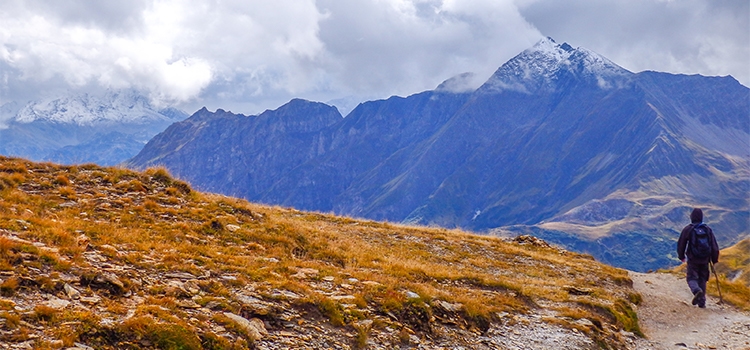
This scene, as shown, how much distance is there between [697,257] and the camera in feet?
86.3

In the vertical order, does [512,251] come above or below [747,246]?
below

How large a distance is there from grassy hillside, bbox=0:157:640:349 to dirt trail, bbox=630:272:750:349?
4.01 feet

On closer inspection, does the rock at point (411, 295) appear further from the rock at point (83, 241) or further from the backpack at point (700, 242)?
the backpack at point (700, 242)

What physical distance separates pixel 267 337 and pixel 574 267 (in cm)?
2502

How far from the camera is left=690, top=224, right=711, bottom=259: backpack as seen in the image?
26094mm

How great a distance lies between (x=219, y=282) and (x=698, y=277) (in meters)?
24.4

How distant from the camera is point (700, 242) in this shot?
2625cm

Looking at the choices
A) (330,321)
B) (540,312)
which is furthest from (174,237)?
(540,312)

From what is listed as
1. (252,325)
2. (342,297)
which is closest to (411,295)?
(342,297)

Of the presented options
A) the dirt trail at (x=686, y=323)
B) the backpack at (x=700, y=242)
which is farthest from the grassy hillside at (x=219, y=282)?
the backpack at (x=700, y=242)

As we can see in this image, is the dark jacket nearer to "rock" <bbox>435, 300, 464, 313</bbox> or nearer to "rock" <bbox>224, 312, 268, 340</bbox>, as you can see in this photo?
"rock" <bbox>435, 300, 464, 313</bbox>

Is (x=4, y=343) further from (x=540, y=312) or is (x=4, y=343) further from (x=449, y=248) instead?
(x=449, y=248)

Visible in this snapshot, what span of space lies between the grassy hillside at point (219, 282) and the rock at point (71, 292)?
0.16ft

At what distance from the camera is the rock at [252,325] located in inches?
484
